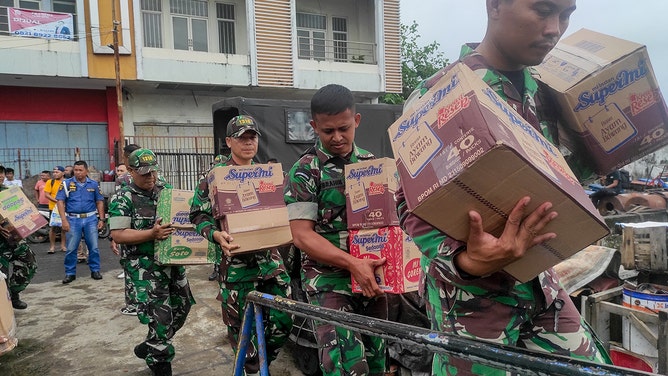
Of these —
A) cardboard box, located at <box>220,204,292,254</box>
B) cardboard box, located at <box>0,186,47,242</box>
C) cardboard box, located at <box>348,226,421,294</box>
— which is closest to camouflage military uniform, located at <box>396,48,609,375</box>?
cardboard box, located at <box>348,226,421,294</box>

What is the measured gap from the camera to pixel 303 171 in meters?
2.43

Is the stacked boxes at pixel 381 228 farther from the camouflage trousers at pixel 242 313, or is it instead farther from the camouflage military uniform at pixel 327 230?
the camouflage trousers at pixel 242 313

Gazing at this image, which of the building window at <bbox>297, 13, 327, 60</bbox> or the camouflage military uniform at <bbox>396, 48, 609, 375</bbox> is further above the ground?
the building window at <bbox>297, 13, 327, 60</bbox>

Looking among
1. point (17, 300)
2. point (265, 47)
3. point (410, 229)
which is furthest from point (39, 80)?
point (410, 229)

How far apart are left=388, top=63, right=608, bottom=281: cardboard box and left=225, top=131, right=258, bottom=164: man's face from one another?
7.37ft

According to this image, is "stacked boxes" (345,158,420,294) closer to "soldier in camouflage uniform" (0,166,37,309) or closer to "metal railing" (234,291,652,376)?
"metal railing" (234,291,652,376)

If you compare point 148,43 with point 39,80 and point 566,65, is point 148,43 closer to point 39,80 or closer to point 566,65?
point 39,80

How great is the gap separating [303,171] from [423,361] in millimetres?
1508

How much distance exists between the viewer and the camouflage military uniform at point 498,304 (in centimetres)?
136

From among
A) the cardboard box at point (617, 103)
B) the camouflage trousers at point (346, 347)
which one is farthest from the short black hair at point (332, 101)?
the cardboard box at point (617, 103)

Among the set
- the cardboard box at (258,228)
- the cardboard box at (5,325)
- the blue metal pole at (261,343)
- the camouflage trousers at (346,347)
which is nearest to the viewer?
the blue metal pole at (261,343)

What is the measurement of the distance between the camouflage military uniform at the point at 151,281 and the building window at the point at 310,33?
45.2 feet

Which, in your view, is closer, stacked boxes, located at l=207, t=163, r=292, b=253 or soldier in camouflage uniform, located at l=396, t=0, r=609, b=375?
soldier in camouflage uniform, located at l=396, t=0, r=609, b=375

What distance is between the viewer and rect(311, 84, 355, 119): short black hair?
2322mm
